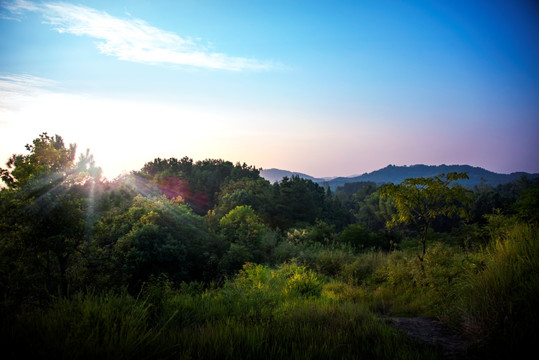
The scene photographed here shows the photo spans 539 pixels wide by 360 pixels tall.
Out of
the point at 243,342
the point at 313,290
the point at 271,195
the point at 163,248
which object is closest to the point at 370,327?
the point at 243,342

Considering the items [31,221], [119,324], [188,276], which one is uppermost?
[31,221]

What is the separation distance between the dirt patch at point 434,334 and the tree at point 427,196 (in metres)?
3.28

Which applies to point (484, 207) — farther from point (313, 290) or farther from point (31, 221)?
point (31, 221)

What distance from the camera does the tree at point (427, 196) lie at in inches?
291

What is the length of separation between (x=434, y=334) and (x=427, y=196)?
4669mm

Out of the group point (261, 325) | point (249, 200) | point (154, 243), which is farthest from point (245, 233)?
point (249, 200)

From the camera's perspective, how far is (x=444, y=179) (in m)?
7.87

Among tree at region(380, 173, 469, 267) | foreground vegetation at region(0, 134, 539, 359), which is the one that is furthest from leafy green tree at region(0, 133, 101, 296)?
tree at region(380, 173, 469, 267)

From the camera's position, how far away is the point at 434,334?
155 inches

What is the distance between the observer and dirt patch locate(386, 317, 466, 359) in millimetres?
3314

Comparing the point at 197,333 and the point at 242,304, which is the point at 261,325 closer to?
the point at 197,333

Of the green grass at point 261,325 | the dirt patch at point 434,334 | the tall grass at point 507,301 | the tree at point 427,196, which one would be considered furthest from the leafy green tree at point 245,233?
the tall grass at point 507,301

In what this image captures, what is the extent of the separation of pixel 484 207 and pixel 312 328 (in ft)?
201

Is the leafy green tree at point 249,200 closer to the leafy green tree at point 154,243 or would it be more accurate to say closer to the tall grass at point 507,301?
the leafy green tree at point 154,243
